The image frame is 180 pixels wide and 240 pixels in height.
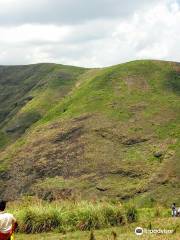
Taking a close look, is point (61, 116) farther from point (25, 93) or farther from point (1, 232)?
point (1, 232)

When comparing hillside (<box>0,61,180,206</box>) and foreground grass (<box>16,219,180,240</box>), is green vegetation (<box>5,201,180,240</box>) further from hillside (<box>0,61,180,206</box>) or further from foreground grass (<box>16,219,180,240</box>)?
hillside (<box>0,61,180,206</box>)

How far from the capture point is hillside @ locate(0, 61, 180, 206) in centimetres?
6209

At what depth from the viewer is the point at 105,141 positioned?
239 ft

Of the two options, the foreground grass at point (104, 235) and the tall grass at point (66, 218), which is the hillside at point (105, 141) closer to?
the tall grass at point (66, 218)

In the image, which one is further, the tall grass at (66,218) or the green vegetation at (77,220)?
the tall grass at (66,218)

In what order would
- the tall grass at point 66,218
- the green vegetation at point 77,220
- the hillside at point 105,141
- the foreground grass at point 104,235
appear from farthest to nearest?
the hillside at point 105,141 < the tall grass at point 66,218 < the green vegetation at point 77,220 < the foreground grass at point 104,235

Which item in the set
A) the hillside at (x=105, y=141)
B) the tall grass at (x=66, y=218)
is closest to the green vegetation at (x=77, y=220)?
the tall grass at (x=66, y=218)

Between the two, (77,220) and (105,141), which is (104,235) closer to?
(77,220)

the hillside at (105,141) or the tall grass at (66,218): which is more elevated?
the tall grass at (66,218)

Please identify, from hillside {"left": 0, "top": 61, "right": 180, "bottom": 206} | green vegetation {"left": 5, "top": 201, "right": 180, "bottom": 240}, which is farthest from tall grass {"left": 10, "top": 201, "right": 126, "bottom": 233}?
hillside {"left": 0, "top": 61, "right": 180, "bottom": 206}

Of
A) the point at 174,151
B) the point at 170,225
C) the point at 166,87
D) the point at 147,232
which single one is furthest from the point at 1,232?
the point at 166,87

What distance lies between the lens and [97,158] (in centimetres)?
6956

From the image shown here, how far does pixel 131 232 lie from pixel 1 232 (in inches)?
390

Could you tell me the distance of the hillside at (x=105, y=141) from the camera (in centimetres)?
6209
